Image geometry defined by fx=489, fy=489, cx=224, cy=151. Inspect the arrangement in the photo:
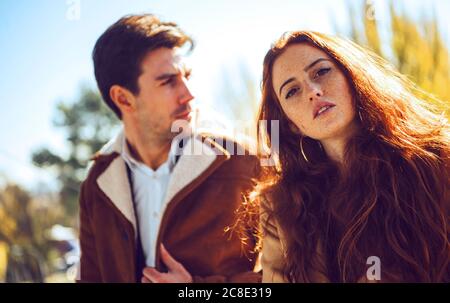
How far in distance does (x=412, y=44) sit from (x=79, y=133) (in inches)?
386

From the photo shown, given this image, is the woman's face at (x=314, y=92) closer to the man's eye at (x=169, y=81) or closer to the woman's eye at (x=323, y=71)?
the woman's eye at (x=323, y=71)

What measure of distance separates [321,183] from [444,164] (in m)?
0.51

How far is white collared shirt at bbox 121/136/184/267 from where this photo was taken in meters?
2.59

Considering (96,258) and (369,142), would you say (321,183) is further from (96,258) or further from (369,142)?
(96,258)

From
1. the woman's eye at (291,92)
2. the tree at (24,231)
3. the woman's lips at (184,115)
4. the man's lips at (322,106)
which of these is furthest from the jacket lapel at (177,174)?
the tree at (24,231)

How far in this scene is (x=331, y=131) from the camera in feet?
6.20

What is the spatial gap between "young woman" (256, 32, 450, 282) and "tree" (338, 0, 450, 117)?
81 cm

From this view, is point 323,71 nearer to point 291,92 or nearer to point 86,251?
point 291,92

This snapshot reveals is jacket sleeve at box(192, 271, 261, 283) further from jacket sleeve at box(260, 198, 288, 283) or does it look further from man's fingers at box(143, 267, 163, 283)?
jacket sleeve at box(260, 198, 288, 283)

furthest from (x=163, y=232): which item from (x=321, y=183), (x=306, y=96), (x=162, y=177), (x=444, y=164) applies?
(x=444, y=164)

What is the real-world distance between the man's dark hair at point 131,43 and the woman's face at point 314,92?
1014 mm

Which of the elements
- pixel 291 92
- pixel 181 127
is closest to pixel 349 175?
pixel 291 92

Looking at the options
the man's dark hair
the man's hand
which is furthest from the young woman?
the man's dark hair

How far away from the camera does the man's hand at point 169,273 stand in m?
2.36
